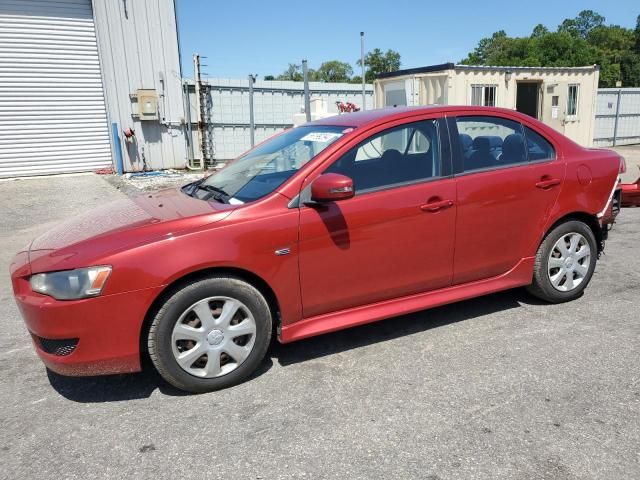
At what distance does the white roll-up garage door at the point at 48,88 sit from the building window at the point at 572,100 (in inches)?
576

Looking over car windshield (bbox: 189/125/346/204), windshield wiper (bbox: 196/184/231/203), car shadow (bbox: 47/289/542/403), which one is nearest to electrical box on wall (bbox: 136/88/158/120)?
car windshield (bbox: 189/125/346/204)

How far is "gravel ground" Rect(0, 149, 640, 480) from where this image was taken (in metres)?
2.53

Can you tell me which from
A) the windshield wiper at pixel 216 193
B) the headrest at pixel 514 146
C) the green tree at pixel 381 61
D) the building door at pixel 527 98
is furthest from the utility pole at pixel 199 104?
the green tree at pixel 381 61

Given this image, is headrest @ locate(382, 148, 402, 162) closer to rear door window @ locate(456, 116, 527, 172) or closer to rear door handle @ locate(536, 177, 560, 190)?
rear door window @ locate(456, 116, 527, 172)

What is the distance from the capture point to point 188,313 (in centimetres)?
309

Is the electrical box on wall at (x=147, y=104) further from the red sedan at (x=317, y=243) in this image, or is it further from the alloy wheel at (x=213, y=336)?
the alloy wheel at (x=213, y=336)

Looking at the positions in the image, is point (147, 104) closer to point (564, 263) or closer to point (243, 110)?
point (243, 110)

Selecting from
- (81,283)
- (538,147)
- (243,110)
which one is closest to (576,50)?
(243,110)

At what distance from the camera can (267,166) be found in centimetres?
390

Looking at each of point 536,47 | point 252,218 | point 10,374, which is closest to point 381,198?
point 252,218

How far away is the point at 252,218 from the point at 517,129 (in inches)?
92.7

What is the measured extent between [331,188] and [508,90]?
14.8m

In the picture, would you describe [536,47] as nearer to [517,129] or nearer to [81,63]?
[81,63]

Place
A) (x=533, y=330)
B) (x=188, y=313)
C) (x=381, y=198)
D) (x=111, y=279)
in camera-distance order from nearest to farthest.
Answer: (x=111, y=279), (x=188, y=313), (x=381, y=198), (x=533, y=330)
